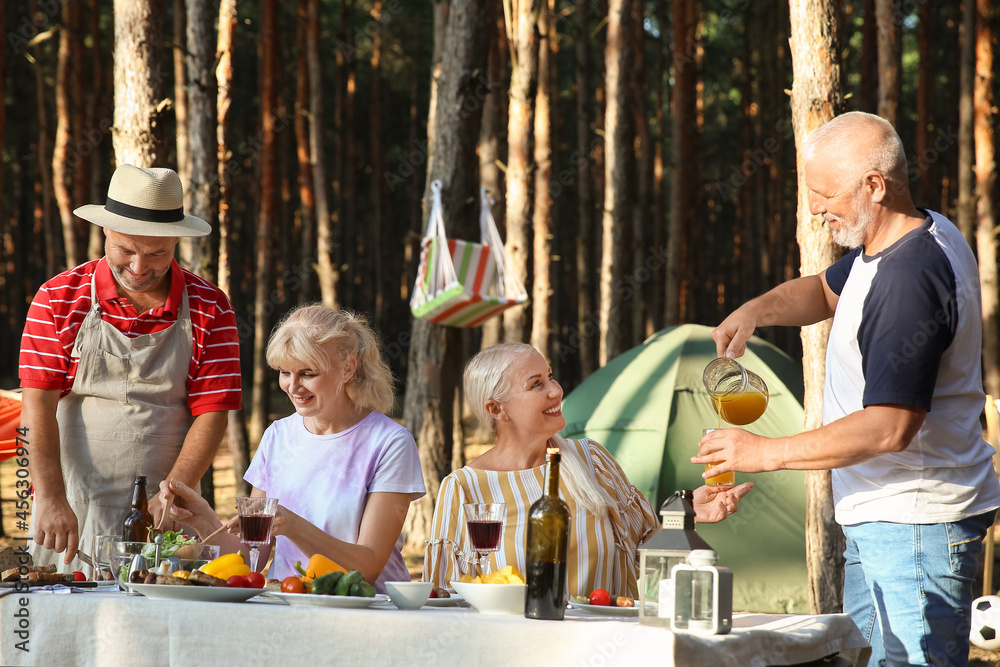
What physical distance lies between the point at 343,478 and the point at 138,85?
3.60m

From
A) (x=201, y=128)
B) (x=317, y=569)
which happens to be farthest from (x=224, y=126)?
(x=317, y=569)

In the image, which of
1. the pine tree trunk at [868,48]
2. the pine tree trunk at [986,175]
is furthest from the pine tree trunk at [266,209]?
the pine tree trunk at [986,175]

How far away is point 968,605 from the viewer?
8.42 feet

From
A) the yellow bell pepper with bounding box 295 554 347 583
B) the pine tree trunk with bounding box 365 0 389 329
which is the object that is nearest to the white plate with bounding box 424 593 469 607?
the yellow bell pepper with bounding box 295 554 347 583

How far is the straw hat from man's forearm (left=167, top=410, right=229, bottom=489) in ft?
2.25

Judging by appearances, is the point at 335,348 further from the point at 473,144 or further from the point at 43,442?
the point at 473,144

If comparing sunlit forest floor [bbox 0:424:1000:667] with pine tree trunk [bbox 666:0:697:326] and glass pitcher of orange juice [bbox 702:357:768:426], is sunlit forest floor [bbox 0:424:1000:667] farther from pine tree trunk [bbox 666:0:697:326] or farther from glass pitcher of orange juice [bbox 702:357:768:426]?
A: pine tree trunk [bbox 666:0:697:326]

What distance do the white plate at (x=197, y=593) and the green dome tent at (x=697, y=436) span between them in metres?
4.59

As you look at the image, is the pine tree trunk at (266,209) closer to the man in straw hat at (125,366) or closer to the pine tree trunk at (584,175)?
the pine tree trunk at (584,175)

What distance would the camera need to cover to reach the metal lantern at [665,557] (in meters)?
2.08

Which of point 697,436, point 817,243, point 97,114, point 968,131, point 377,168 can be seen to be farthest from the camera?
point 377,168

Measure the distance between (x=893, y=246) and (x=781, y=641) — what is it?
1032mm

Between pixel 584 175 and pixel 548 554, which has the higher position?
pixel 584 175

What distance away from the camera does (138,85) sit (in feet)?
19.5
